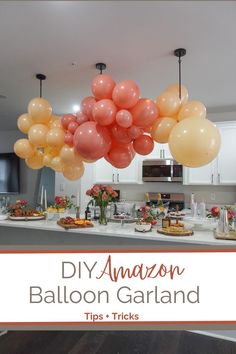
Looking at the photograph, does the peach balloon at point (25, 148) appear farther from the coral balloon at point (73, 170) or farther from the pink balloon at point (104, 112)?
the pink balloon at point (104, 112)

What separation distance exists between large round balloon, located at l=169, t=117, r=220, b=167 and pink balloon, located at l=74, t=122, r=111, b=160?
0.57 meters

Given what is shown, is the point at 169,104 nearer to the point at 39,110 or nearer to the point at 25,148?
the point at 39,110

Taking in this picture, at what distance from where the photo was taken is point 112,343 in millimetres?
2182

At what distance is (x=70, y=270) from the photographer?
63.1 inches

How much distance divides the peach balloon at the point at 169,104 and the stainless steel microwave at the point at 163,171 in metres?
2.02

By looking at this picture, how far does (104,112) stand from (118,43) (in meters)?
0.57

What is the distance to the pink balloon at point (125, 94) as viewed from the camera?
206 cm

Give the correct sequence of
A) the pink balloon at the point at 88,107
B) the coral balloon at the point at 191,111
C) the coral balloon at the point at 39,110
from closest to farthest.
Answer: the coral balloon at the point at 191,111 < the pink balloon at the point at 88,107 < the coral balloon at the point at 39,110

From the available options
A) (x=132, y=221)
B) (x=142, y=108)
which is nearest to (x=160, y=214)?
(x=132, y=221)

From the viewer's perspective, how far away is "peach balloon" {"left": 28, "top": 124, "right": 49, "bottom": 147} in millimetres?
2609

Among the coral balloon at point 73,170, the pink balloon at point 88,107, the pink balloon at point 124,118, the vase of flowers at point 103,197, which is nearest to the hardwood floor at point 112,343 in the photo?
the vase of flowers at point 103,197

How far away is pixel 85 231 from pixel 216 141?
139 cm

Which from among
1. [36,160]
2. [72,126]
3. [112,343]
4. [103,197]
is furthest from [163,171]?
[112,343]

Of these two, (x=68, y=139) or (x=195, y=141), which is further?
(x=68, y=139)
